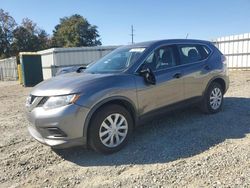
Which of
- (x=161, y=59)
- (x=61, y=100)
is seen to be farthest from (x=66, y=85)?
(x=161, y=59)

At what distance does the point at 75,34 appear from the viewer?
2131 inches

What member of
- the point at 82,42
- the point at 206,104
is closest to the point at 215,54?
the point at 206,104

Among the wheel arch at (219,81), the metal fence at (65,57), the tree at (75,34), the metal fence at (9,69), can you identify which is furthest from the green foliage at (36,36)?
the wheel arch at (219,81)

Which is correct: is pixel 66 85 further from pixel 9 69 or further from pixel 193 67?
pixel 9 69

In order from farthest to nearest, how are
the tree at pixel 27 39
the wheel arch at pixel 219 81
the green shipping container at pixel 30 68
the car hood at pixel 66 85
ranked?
the tree at pixel 27 39 → the green shipping container at pixel 30 68 → the wheel arch at pixel 219 81 → the car hood at pixel 66 85

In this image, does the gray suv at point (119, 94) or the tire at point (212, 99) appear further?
the tire at point (212, 99)

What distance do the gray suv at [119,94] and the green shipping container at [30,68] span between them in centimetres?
1339

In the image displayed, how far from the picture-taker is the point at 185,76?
5469mm

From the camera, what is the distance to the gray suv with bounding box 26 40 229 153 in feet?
13.4

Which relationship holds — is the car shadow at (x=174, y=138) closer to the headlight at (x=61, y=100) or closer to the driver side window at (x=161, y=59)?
the headlight at (x=61, y=100)

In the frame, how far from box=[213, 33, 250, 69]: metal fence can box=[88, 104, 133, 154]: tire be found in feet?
47.9

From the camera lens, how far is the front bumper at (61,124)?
3988 mm

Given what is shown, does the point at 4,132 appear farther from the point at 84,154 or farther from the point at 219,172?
the point at 219,172

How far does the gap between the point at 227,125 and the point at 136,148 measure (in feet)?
6.50
